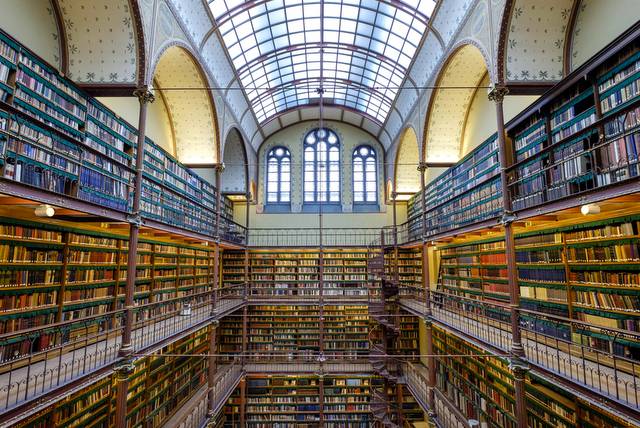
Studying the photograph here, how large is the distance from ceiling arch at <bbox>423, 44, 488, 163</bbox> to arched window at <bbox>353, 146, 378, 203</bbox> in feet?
19.2

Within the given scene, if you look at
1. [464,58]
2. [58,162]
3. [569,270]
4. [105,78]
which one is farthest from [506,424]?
[105,78]

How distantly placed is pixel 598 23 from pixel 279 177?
1238 centimetres

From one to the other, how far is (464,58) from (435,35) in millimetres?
1065

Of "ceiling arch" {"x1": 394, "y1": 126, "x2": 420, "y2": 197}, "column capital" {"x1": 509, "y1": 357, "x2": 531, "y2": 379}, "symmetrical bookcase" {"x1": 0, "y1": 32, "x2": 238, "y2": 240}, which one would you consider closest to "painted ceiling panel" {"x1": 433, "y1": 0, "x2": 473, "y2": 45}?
"ceiling arch" {"x1": 394, "y1": 126, "x2": 420, "y2": 197}

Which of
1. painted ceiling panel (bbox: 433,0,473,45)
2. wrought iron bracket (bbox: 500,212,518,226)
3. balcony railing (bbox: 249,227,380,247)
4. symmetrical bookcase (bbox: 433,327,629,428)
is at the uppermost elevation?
painted ceiling panel (bbox: 433,0,473,45)

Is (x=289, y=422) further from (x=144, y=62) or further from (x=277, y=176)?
(x=144, y=62)

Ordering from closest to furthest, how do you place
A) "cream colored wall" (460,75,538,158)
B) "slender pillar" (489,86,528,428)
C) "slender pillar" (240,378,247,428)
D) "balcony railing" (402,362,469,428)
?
"slender pillar" (489,86,528,428) → "balcony railing" (402,362,469,428) → "cream colored wall" (460,75,538,158) → "slender pillar" (240,378,247,428)

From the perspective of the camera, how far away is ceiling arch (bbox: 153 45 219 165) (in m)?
8.80

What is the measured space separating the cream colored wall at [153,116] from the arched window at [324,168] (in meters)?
6.92

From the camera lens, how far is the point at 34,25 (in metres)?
5.45

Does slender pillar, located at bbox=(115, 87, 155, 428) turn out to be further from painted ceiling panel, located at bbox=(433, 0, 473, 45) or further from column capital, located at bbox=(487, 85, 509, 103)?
painted ceiling panel, located at bbox=(433, 0, 473, 45)

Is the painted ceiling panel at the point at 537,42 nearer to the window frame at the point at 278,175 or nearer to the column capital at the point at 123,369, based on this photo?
the column capital at the point at 123,369

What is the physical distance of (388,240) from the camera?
1438cm

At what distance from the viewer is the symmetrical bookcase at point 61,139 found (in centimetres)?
422
